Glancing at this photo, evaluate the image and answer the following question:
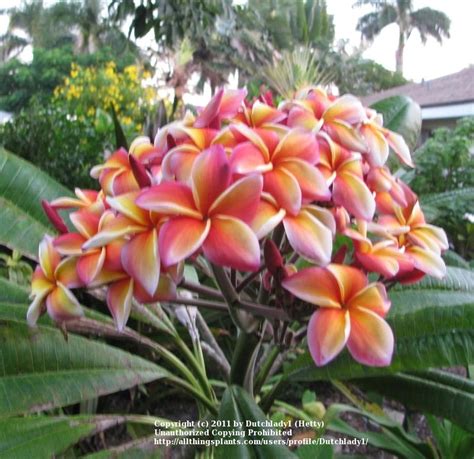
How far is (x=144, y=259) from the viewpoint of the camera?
493 mm

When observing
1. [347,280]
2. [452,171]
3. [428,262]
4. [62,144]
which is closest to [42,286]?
[347,280]

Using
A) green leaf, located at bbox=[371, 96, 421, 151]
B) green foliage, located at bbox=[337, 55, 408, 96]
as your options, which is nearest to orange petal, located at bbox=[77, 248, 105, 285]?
green leaf, located at bbox=[371, 96, 421, 151]

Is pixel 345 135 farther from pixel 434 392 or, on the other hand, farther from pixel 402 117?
pixel 402 117

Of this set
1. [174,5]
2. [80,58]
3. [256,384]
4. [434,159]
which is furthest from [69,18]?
[256,384]

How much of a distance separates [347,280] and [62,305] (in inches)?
12.4

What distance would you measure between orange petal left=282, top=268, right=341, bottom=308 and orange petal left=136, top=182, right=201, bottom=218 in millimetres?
125

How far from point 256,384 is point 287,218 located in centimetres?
61

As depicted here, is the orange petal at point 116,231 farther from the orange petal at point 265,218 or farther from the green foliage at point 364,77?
the green foliage at point 364,77

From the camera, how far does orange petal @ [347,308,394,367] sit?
500mm

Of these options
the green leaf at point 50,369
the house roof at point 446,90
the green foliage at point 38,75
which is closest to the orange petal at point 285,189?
the green leaf at point 50,369

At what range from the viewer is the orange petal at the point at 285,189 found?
51cm

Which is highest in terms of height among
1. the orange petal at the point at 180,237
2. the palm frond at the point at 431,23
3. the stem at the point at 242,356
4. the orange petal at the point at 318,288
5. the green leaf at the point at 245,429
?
the palm frond at the point at 431,23

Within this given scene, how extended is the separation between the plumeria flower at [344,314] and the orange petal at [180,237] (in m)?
0.11

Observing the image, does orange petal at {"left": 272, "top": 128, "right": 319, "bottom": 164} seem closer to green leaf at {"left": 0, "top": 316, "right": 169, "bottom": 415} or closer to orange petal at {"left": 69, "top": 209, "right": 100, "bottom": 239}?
orange petal at {"left": 69, "top": 209, "right": 100, "bottom": 239}
